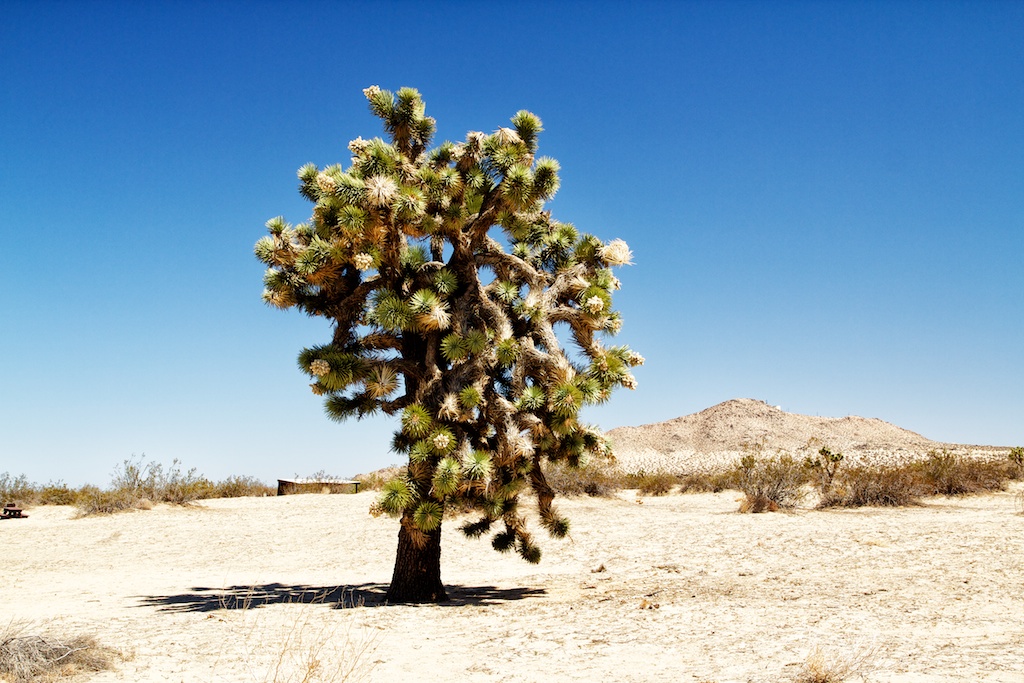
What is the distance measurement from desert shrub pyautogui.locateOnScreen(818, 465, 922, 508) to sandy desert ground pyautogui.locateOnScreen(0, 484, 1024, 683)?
0.65 m

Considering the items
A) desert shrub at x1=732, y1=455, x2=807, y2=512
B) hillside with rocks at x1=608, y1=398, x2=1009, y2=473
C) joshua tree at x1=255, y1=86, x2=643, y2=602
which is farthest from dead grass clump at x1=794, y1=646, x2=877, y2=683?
hillside with rocks at x1=608, y1=398, x2=1009, y2=473

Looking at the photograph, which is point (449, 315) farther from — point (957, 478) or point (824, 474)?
point (957, 478)

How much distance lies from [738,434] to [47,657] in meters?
49.5

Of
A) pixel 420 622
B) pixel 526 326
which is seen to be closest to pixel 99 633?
pixel 420 622

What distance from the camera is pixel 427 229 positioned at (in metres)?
9.42

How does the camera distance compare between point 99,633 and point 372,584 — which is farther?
point 372,584

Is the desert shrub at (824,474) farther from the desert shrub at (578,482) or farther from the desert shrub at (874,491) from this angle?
the desert shrub at (578,482)

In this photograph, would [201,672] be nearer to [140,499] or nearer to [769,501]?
[769,501]

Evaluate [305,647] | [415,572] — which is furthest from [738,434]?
[305,647]

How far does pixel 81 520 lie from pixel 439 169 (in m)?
13.9

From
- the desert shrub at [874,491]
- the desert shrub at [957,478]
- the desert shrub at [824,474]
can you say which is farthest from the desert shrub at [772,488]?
the desert shrub at [957,478]

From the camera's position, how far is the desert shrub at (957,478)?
18.7m

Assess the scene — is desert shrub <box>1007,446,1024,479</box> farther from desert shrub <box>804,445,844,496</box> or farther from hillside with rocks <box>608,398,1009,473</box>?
hillside with rocks <box>608,398,1009,473</box>

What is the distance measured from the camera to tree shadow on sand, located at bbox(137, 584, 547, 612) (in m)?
9.63
